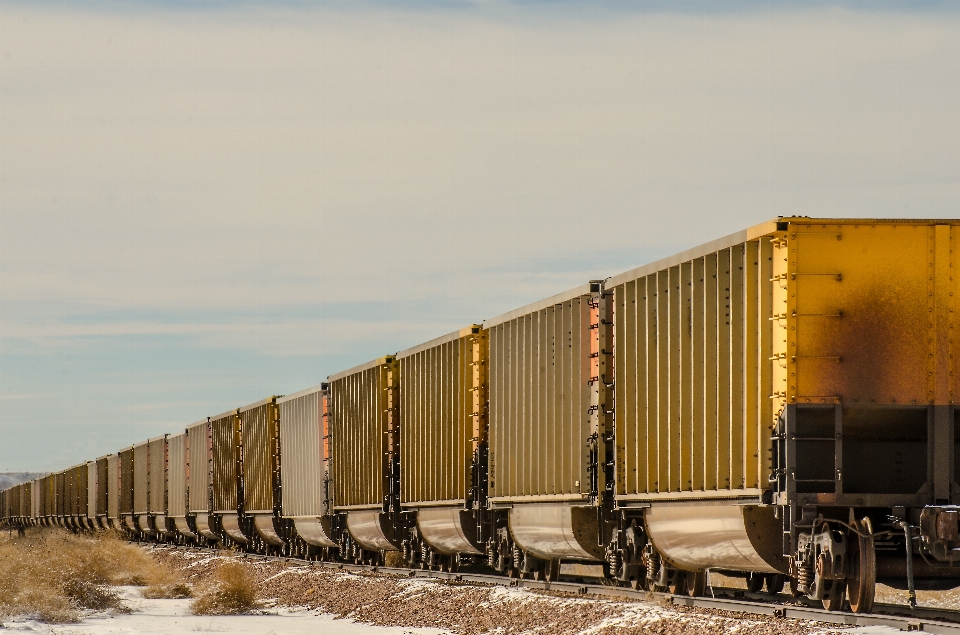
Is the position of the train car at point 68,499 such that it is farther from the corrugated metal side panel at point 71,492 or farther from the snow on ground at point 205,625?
the snow on ground at point 205,625

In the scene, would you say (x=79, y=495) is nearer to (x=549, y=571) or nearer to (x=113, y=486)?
(x=113, y=486)

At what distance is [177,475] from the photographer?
5041cm

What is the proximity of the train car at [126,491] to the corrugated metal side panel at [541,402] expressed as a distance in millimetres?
41782

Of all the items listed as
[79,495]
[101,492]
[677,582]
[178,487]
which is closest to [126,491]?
[101,492]

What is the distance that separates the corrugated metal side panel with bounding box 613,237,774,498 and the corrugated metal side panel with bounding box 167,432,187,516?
34.3 meters

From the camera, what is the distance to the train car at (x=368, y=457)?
2748cm

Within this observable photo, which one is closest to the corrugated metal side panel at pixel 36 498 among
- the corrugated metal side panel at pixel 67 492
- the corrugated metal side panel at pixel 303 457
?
the corrugated metal side panel at pixel 67 492

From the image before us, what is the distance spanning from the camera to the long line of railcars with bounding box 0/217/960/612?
43.5ft

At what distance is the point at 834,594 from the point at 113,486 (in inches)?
2176

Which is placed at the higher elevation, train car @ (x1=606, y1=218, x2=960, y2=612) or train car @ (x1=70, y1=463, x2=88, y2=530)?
train car @ (x1=606, y1=218, x2=960, y2=612)

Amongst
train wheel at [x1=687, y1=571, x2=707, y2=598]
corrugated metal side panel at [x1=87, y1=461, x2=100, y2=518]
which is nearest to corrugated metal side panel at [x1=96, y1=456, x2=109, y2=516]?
corrugated metal side panel at [x1=87, y1=461, x2=100, y2=518]

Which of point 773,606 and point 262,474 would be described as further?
point 262,474

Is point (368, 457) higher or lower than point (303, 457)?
higher

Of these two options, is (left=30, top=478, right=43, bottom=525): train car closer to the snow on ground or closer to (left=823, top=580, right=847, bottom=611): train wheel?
the snow on ground
